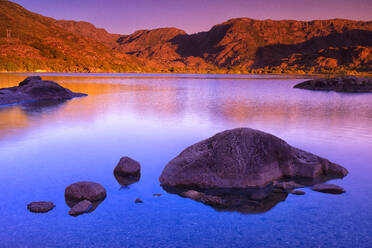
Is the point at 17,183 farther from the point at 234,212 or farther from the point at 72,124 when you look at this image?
the point at 72,124

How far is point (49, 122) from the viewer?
54.1 ft

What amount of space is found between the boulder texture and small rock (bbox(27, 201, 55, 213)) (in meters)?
2.69

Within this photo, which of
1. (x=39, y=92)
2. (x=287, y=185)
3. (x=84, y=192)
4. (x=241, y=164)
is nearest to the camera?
(x=84, y=192)

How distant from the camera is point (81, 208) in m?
6.06

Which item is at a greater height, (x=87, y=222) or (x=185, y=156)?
(x=185, y=156)

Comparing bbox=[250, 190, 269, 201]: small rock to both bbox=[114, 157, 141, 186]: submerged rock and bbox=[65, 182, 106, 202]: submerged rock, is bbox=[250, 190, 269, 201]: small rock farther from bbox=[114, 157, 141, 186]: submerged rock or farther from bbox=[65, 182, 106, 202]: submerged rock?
bbox=[65, 182, 106, 202]: submerged rock

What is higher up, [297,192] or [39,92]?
[39,92]

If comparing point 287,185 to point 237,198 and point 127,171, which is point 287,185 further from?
point 127,171

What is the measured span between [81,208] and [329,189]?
582 cm

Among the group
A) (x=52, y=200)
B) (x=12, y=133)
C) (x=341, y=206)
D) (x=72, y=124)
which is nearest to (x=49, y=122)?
(x=72, y=124)

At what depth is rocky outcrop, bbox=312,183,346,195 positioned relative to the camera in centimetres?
707

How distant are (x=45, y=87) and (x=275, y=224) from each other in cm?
3033

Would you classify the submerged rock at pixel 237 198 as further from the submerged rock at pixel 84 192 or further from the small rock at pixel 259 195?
the submerged rock at pixel 84 192

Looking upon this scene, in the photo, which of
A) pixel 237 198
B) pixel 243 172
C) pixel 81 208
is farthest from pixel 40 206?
pixel 243 172
